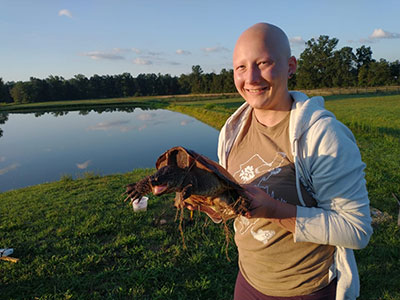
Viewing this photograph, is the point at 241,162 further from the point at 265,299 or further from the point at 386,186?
the point at 386,186

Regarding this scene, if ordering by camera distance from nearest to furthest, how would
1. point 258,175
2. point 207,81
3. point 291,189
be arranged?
point 291,189, point 258,175, point 207,81

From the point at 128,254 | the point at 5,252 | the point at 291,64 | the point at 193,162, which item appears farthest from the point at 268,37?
the point at 5,252

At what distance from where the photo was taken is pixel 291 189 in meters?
1.57

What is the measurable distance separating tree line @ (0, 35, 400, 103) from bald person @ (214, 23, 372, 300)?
92.0 m

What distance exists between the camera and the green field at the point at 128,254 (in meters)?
3.87

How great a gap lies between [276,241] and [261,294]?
1.44 feet

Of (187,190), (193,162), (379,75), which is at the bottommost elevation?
(187,190)

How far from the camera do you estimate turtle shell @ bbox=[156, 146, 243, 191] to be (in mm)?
1361

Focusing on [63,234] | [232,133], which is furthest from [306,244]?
[63,234]

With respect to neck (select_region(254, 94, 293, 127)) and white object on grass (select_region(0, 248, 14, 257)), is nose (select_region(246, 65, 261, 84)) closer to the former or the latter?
neck (select_region(254, 94, 293, 127))

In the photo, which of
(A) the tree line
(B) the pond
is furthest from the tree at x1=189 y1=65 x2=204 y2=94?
(B) the pond

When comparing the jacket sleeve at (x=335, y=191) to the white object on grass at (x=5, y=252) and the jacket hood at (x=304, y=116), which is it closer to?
the jacket hood at (x=304, y=116)

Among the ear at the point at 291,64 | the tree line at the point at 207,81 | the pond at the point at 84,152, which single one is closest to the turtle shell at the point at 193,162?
the ear at the point at 291,64

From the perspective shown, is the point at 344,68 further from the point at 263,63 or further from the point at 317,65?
the point at 263,63
